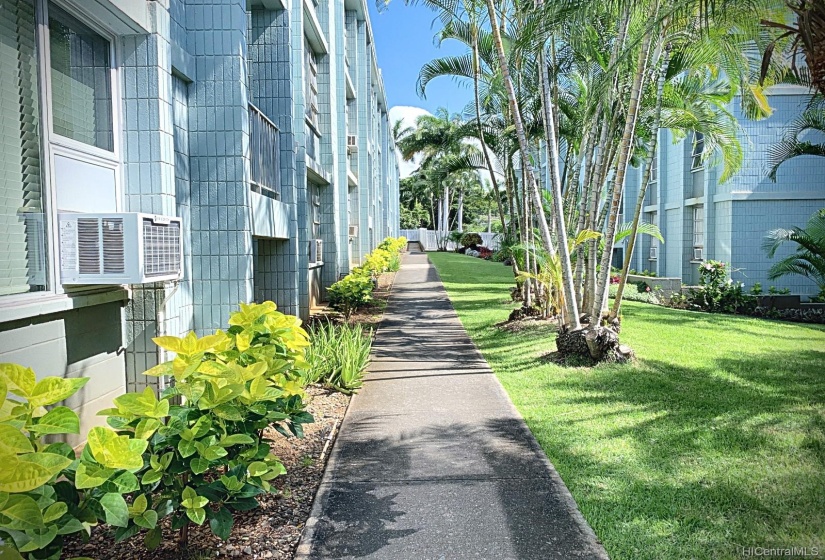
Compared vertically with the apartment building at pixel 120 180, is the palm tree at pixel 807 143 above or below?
above

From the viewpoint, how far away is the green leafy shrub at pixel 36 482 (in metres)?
2.04

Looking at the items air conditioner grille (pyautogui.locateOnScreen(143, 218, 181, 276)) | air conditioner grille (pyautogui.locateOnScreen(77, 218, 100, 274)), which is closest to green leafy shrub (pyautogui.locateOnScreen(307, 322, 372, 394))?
air conditioner grille (pyautogui.locateOnScreen(143, 218, 181, 276))

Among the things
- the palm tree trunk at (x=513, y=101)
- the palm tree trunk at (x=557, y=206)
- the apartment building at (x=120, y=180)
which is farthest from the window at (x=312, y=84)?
the palm tree trunk at (x=557, y=206)

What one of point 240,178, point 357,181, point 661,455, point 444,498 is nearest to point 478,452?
point 444,498

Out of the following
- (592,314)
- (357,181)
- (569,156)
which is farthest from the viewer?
(357,181)

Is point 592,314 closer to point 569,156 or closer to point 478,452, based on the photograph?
point 478,452

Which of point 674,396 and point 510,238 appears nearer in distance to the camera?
point 674,396

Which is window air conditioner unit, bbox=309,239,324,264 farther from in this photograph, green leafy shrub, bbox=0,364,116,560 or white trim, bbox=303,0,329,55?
green leafy shrub, bbox=0,364,116,560

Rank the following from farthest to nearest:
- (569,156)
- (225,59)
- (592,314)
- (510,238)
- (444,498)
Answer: (510,238), (569,156), (592,314), (225,59), (444,498)

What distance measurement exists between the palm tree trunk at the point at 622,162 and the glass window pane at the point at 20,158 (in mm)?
5724

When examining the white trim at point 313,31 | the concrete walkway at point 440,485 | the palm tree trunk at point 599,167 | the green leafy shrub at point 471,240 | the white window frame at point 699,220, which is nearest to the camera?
the concrete walkway at point 440,485

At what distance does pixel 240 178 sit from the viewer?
21.5 feet

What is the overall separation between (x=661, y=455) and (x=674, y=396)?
6.31 ft

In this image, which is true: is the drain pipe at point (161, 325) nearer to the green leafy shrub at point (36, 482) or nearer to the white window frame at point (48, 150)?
the white window frame at point (48, 150)
